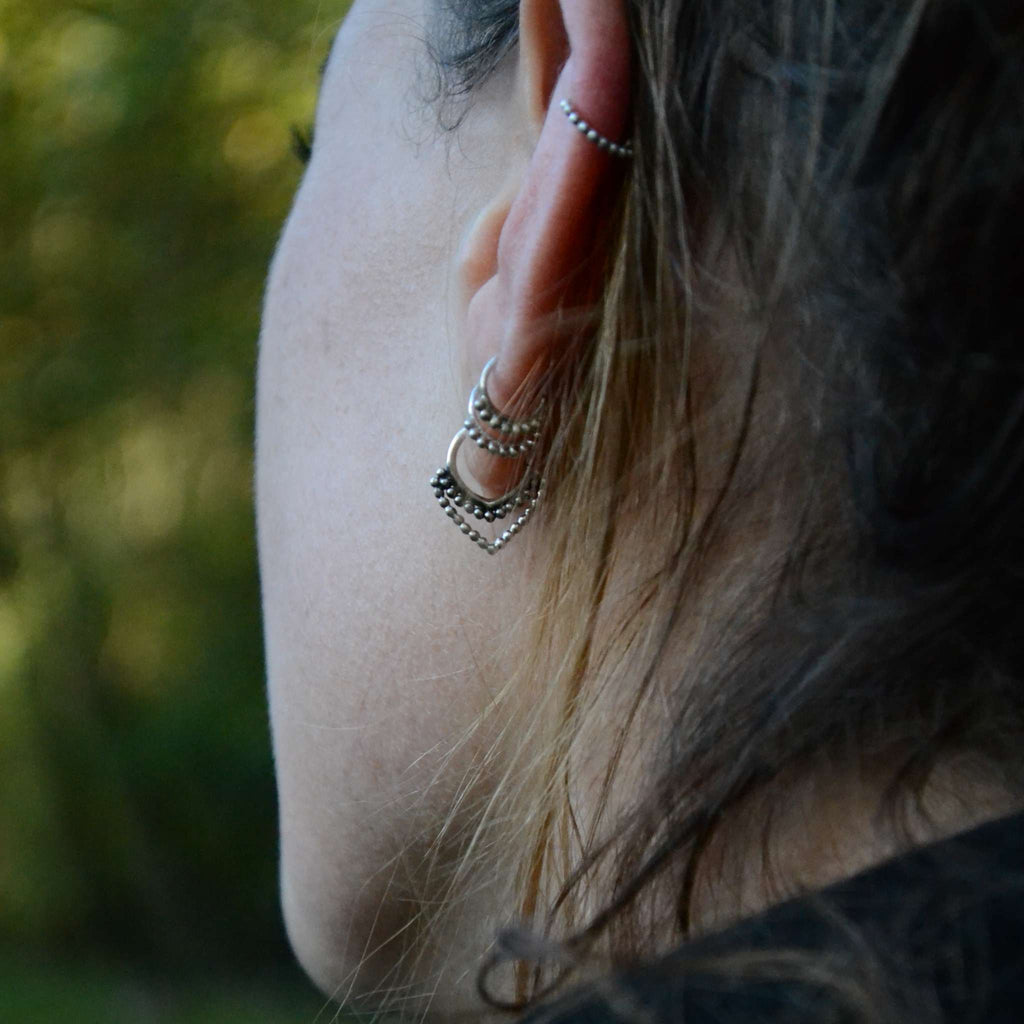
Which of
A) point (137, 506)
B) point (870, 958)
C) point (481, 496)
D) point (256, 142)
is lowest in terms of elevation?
point (137, 506)

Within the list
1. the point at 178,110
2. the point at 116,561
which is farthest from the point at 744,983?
the point at 116,561

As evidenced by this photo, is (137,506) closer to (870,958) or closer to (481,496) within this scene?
(481,496)

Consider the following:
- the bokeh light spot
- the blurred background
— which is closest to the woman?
the blurred background

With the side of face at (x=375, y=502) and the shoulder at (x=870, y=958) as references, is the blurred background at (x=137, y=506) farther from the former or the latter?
the shoulder at (x=870, y=958)

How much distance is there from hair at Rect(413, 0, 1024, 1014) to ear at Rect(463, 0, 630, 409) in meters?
0.02

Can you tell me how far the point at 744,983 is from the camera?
0.51m

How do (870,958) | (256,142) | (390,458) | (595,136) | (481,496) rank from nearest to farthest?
(870,958)
(595,136)
(481,496)
(390,458)
(256,142)

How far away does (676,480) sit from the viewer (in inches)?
29.9

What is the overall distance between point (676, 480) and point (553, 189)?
0.19 metres

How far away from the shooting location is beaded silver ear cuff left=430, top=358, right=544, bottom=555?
783 millimetres

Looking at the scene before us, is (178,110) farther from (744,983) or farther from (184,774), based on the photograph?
(744,983)

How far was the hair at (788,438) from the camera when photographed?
1.96ft

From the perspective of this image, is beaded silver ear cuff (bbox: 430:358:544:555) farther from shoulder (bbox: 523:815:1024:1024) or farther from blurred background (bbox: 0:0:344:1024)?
blurred background (bbox: 0:0:344:1024)

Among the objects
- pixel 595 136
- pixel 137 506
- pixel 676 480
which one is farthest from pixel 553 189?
pixel 137 506
